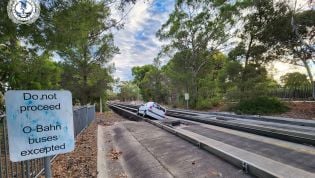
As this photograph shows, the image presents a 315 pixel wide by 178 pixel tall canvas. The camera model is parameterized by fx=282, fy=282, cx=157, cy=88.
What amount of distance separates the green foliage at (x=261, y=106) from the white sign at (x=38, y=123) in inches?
791

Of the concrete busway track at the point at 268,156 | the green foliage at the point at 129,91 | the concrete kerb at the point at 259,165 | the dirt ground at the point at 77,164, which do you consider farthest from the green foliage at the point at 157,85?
the concrete kerb at the point at 259,165

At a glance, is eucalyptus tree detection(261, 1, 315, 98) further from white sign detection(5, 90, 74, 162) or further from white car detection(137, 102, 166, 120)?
white sign detection(5, 90, 74, 162)

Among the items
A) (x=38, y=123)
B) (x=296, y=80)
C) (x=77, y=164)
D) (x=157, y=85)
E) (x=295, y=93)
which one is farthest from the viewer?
(x=157, y=85)

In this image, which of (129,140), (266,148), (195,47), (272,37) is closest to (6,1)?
(129,140)

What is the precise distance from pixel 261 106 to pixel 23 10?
1985cm

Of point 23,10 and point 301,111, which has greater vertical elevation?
point 23,10

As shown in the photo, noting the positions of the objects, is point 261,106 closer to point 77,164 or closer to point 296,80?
point 296,80

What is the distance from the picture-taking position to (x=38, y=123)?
278 centimetres

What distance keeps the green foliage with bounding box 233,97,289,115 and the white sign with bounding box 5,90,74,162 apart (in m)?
20.1

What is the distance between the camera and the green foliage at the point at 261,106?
20844 mm

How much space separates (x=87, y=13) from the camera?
6797 millimetres

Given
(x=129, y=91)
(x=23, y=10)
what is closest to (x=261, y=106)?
(x=23, y=10)

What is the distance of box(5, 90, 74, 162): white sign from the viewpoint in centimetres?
265

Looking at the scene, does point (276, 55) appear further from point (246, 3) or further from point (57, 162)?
point (57, 162)
